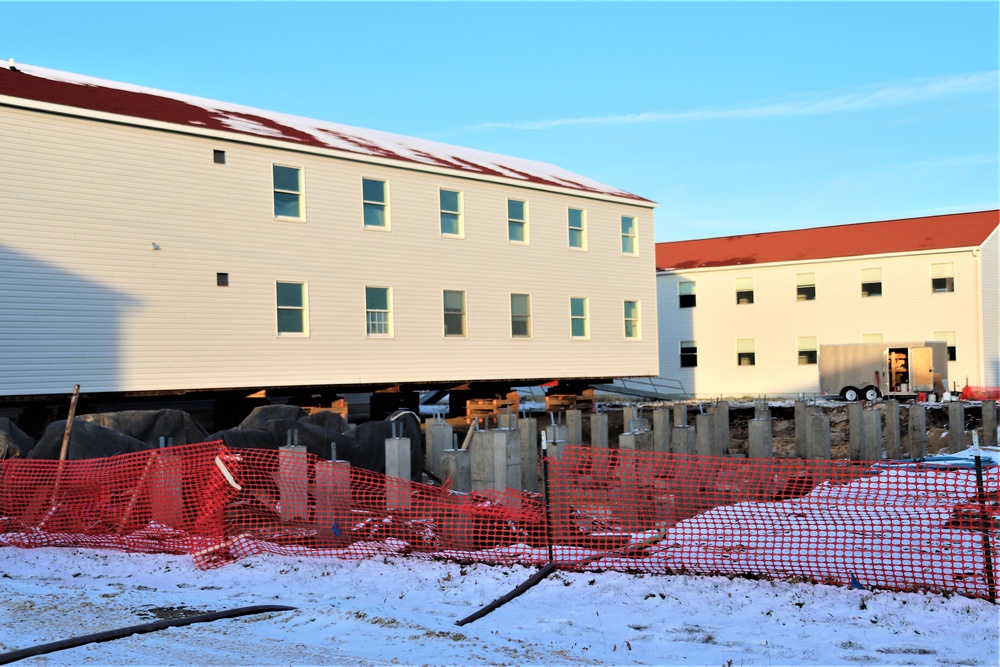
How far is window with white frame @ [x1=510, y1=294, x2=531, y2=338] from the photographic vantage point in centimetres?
3086

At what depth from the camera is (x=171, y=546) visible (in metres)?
11.9

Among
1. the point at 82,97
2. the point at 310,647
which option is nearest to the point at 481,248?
the point at 82,97

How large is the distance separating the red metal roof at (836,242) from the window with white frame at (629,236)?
50.0ft

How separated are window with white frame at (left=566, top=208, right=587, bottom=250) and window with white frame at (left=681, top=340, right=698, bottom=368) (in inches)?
728

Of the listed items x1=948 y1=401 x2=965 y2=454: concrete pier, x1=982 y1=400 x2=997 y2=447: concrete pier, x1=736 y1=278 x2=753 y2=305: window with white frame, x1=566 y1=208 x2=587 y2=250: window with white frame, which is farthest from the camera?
x1=736 y1=278 x2=753 y2=305: window with white frame

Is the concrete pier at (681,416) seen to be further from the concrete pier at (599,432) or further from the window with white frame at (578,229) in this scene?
the window with white frame at (578,229)

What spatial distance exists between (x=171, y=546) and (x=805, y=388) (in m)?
38.8

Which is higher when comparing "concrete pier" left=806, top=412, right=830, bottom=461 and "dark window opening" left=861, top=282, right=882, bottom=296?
"dark window opening" left=861, top=282, right=882, bottom=296

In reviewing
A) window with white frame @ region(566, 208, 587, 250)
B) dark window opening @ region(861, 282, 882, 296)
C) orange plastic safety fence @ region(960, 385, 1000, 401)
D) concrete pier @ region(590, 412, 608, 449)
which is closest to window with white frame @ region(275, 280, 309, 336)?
concrete pier @ region(590, 412, 608, 449)

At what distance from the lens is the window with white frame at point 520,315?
30859 millimetres

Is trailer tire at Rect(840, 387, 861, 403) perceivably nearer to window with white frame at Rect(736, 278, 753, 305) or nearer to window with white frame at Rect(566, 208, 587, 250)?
window with white frame at Rect(736, 278, 753, 305)

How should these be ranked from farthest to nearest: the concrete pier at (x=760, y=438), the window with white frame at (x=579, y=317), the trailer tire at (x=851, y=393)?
the trailer tire at (x=851, y=393) → the window with white frame at (x=579, y=317) → the concrete pier at (x=760, y=438)

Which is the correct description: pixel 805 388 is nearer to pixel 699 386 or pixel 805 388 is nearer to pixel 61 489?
pixel 699 386

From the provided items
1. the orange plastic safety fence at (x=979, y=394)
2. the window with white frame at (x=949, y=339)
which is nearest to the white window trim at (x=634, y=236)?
the orange plastic safety fence at (x=979, y=394)
